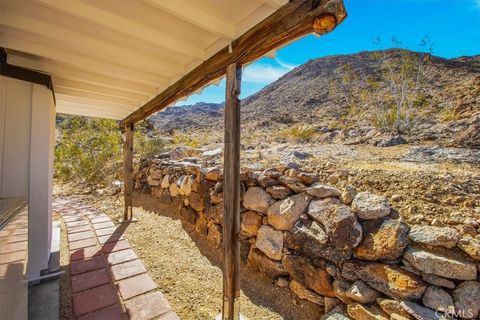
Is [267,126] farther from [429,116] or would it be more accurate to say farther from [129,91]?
[129,91]

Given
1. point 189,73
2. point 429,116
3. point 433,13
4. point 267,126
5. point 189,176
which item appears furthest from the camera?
point 267,126

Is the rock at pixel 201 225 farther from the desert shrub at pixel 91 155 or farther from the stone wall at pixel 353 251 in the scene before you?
the desert shrub at pixel 91 155

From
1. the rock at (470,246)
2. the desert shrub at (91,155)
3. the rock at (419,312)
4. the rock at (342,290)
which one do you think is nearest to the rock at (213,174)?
the rock at (342,290)

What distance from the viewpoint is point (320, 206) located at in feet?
7.53

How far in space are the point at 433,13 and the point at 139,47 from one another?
13090 mm

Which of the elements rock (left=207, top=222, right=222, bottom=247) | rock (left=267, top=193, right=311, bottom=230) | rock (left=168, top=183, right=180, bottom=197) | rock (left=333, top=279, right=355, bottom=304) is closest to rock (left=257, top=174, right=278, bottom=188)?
rock (left=267, top=193, right=311, bottom=230)

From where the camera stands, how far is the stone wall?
5.22 ft

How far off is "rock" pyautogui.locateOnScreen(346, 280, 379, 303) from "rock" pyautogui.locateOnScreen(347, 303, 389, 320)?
50 mm

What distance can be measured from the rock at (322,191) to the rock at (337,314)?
1.02 metres

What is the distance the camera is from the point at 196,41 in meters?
1.97

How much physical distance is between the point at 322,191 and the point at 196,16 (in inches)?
79.0

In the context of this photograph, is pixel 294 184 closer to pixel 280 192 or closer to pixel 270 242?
pixel 280 192

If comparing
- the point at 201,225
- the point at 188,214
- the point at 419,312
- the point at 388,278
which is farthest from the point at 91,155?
the point at 419,312

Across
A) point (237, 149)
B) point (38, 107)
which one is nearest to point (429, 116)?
point (237, 149)
